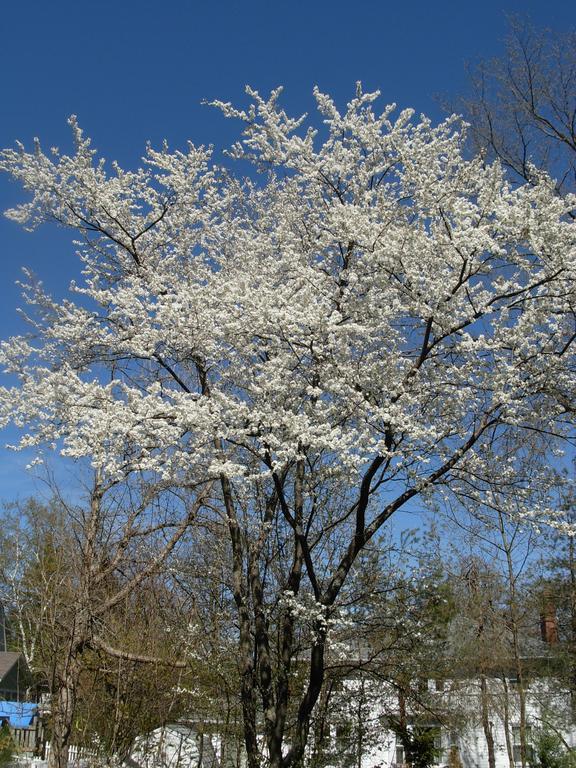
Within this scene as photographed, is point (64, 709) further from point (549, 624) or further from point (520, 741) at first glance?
point (549, 624)

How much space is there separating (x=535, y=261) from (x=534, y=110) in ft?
14.1

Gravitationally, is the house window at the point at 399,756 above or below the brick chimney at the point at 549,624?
below

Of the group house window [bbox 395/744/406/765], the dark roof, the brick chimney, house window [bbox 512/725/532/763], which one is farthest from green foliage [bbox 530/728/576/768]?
the dark roof

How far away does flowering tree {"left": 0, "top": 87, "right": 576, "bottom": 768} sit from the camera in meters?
6.75

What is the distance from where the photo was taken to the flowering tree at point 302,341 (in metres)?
6.75

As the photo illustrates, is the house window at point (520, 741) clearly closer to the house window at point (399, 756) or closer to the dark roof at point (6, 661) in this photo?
the house window at point (399, 756)

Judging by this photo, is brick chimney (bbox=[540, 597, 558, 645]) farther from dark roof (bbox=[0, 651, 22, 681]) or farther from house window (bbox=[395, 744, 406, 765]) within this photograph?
dark roof (bbox=[0, 651, 22, 681])

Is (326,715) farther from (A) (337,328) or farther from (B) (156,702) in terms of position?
(A) (337,328)

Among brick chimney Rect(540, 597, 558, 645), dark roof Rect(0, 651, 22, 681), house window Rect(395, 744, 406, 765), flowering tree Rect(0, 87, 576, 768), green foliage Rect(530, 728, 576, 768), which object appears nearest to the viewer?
flowering tree Rect(0, 87, 576, 768)

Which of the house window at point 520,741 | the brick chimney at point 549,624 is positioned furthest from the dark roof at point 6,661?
the brick chimney at point 549,624

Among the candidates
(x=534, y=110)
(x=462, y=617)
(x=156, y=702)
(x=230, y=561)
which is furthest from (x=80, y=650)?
(x=462, y=617)

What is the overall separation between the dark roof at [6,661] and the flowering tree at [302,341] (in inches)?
747

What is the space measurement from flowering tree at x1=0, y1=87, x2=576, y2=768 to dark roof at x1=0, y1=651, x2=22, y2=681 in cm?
1898

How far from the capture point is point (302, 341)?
6973 millimetres
